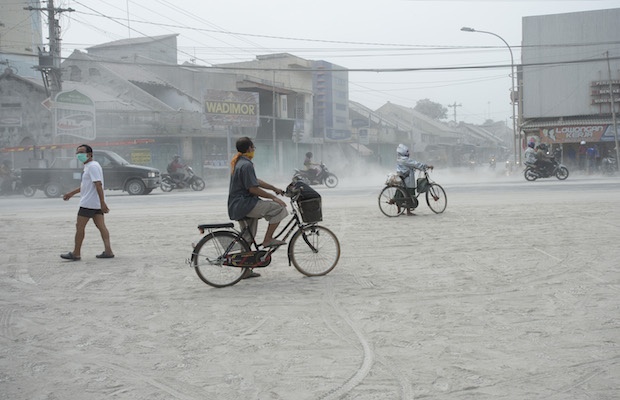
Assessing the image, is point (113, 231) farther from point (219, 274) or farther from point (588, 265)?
point (588, 265)

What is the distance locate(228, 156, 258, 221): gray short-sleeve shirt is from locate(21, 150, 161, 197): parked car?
63.5 feet

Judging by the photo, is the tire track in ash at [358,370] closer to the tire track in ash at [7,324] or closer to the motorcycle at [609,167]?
the tire track in ash at [7,324]

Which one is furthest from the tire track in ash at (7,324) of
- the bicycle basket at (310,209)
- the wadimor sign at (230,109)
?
the wadimor sign at (230,109)

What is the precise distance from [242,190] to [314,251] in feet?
3.93

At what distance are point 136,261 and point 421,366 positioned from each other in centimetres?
574

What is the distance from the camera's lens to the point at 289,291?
6.76m

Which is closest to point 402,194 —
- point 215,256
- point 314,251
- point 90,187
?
point 314,251

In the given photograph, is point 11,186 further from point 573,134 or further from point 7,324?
point 573,134

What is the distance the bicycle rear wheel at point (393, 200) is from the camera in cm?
1347

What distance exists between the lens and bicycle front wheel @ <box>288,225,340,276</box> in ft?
24.3

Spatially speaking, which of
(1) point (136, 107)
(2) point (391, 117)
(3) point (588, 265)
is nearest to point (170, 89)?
(1) point (136, 107)

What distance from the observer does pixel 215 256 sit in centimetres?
697

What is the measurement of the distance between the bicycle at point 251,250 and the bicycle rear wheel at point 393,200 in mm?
6060

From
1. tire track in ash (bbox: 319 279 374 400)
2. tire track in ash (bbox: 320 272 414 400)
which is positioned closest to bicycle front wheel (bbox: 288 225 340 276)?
tire track in ash (bbox: 319 279 374 400)
